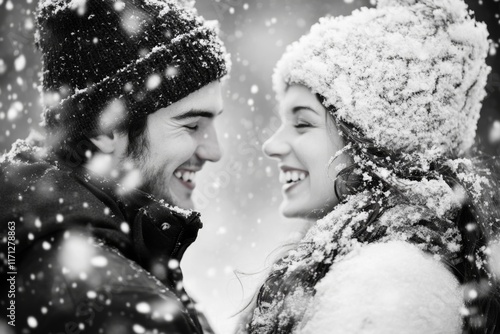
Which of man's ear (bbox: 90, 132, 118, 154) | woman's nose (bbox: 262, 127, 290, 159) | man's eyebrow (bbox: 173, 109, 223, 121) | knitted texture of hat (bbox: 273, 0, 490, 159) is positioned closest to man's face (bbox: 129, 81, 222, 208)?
man's eyebrow (bbox: 173, 109, 223, 121)

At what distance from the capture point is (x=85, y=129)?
2.04 meters

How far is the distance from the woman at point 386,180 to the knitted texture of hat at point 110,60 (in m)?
0.52

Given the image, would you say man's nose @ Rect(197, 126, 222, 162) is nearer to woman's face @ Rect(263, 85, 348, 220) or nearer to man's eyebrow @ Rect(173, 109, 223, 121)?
man's eyebrow @ Rect(173, 109, 223, 121)

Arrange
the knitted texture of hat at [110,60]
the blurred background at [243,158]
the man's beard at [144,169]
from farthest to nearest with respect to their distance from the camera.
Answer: the blurred background at [243,158]
the man's beard at [144,169]
the knitted texture of hat at [110,60]

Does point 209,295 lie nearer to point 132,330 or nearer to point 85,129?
point 85,129

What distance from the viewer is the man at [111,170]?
4.61 ft

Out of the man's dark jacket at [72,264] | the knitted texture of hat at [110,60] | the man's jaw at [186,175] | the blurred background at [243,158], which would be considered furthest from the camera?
the blurred background at [243,158]

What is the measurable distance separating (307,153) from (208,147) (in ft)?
1.98

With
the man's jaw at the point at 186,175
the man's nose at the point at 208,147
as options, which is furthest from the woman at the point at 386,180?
the man's jaw at the point at 186,175

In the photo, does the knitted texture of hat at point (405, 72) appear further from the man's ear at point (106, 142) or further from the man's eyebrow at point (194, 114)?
the man's ear at point (106, 142)

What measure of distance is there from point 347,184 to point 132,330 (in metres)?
1.02

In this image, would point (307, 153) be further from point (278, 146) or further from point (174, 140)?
point (174, 140)

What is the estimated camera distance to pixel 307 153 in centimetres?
205

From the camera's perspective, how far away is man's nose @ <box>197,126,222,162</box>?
2408 mm
